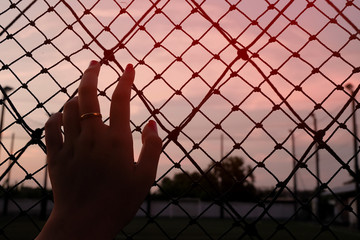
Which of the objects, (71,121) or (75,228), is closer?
(75,228)

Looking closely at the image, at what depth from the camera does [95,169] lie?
0.79 meters

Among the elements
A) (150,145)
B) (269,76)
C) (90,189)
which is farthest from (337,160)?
(90,189)

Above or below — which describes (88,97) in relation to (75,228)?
above

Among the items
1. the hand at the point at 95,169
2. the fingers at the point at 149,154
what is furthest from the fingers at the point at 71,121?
the fingers at the point at 149,154

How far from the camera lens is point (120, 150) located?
81 centimetres

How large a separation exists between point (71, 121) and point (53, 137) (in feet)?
0.19

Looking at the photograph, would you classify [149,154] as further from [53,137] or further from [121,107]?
[53,137]

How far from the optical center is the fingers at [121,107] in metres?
0.83

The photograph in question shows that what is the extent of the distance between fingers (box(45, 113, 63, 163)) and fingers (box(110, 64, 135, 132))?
0.13 m

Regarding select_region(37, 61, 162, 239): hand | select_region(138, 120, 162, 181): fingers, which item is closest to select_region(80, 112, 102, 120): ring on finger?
select_region(37, 61, 162, 239): hand

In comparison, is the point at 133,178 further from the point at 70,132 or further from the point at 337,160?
the point at 337,160

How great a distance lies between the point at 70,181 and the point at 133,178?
0.42ft

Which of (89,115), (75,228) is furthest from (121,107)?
(75,228)

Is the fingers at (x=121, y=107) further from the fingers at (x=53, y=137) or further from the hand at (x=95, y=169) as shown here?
the fingers at (x=53, y=137)
